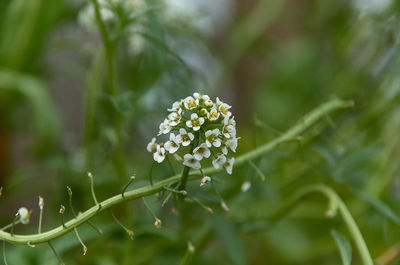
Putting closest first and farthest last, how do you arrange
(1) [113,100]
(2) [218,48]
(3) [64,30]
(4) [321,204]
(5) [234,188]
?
1. (1) [113,100]
2. (5) [234,188]
3. (4) [321,204]
4. (3) [64,30]
5. (2) [218,48]

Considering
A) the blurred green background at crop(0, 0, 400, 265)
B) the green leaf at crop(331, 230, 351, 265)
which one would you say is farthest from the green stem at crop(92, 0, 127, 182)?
the green leaf at crop(331, 230, 351, 265)

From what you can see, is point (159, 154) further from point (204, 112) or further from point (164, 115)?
point (164, 115)

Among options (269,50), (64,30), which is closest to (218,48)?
(269,50)

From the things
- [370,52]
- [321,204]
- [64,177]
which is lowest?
[321,204]

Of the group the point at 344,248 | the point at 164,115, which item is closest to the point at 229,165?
the point at 344,248

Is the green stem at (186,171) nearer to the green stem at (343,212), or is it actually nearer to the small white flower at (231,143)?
the small white flower at (231,143)

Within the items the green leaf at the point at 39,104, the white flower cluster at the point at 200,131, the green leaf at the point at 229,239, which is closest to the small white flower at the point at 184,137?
the white flower cluster at the point at 200,131

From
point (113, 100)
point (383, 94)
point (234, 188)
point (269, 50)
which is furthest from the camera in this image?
point (269, 50)

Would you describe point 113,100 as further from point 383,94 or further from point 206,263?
point 383,94

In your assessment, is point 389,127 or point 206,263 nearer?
point 206,263
